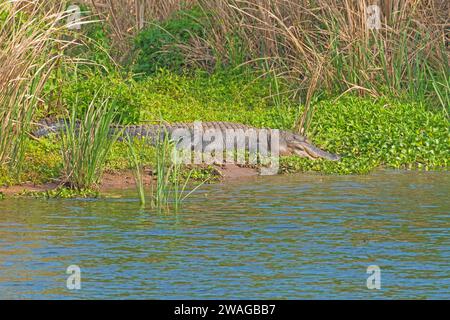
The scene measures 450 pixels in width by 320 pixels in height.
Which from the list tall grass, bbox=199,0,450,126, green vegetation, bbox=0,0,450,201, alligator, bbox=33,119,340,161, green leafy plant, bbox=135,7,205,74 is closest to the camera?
green vegetation, bbox=0,0,450,201

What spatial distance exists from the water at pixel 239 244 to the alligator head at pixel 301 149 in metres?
1.71

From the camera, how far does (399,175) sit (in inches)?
452

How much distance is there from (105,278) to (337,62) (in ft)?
26.6

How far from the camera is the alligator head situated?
12453 mm

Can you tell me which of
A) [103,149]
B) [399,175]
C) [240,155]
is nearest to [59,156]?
[103,149]

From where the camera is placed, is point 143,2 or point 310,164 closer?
point 310,164

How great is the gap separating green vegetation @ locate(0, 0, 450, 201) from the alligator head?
0.21 metres

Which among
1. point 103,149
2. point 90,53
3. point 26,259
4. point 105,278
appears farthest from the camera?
point 90,53

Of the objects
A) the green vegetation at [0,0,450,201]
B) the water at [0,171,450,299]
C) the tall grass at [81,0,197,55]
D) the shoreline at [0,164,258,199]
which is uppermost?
the tall grass at [81,0,197,55]

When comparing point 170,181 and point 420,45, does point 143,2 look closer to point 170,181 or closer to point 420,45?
point 420,45

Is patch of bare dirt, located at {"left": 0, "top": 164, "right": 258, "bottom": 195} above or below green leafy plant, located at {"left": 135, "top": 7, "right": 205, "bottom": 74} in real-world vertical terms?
below

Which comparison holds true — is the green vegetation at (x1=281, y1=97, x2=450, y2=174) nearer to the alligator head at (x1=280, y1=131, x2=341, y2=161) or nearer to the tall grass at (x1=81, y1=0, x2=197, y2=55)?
the alligator head at (x1=280, y1=131, x2=341, y2=161)

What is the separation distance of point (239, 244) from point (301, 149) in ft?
14.8

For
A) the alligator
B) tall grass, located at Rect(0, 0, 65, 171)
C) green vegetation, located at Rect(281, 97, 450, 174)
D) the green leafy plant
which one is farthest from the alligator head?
the green leafy plant
